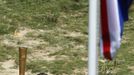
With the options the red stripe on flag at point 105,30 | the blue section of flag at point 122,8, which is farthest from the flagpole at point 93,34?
the blue section of flag at point 122,8

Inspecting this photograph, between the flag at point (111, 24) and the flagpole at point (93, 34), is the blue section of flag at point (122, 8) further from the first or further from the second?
the flagpole at point (93, 34)

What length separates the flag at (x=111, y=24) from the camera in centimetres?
312

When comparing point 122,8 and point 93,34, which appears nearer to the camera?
point 93,34

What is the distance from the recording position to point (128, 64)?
684 cm

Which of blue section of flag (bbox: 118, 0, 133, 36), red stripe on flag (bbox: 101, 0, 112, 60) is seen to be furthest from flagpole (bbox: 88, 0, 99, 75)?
blue section of flag (bbox: 118, 0, 133, 36)

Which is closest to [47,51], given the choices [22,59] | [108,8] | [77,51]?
[77,51]

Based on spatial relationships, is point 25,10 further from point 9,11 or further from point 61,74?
point 61,74

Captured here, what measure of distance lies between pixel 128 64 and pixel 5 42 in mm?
2095

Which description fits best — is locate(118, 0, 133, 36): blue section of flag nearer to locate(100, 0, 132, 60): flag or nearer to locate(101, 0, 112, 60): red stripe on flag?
locate(100, 0, 132, 60): flag

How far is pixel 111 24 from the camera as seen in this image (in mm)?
3148

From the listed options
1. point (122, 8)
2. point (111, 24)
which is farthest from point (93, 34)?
point (122, 8)

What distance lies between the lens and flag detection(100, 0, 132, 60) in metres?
3.12

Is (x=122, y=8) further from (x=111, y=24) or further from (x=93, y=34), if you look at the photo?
(x=93, y=34)

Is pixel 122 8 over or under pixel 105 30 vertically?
over
